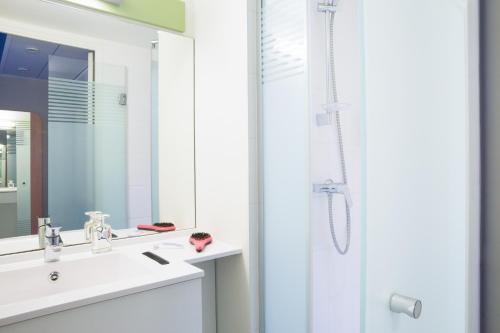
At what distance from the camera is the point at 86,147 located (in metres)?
1.61

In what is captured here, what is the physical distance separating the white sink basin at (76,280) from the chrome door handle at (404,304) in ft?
2.19

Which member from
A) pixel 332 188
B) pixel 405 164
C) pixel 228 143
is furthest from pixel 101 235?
pixel 405 164

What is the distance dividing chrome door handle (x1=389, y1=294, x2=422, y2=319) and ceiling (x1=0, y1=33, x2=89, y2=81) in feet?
5.20

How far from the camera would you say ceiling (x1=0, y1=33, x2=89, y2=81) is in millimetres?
1427

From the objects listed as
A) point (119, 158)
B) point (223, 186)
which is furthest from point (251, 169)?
point (119, 158)

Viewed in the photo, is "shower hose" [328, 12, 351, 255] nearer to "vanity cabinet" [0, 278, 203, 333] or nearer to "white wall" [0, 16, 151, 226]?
"vanity cabinet" [0, 278, 203, 333]

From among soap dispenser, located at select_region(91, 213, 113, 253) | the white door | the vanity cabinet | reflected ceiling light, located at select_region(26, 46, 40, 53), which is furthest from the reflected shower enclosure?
the white door

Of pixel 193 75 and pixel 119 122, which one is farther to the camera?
pixel 193 75

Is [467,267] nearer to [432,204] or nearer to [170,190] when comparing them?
[432,204]

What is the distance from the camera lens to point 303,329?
4.59 feet

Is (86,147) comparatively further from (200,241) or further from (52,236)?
(200,241)

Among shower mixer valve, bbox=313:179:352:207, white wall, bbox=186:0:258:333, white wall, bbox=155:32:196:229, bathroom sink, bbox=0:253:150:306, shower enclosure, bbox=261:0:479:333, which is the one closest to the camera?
shower enclosure, bbox=261:0:479:333

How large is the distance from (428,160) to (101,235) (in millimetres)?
1361

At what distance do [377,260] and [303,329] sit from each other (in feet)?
2.01
